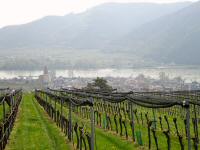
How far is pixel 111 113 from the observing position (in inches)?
1082

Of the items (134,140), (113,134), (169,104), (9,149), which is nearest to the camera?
(169,104)

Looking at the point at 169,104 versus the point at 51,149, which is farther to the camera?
the point at 51,149

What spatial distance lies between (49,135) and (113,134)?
3.15 m

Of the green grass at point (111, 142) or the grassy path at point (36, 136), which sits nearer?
the green grass at point (111, 142)

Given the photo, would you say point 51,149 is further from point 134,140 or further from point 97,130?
point 97,130

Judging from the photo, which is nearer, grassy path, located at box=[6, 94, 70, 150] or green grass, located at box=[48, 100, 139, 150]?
green grass, located at box=[48, 100, 139, 150]

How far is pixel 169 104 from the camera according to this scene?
1087cm

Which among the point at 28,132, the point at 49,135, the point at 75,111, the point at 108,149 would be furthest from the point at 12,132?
the point at 75,111

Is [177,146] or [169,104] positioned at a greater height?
[169,104]

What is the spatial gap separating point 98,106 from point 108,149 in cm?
1409

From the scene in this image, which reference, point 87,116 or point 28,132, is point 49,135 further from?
point 87,116

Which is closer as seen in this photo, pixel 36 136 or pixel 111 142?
pixel 111 142

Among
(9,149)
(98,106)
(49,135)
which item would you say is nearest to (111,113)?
(98,106)

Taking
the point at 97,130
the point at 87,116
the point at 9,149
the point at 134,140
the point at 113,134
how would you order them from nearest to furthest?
the point at 9,149 < the point at 134,140 < the point at 113,134 < the point at 97,130 < the point at 87,116
